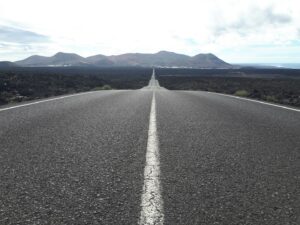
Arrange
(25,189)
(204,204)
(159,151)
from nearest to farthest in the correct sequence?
(204,204), (25,189), (159,151)

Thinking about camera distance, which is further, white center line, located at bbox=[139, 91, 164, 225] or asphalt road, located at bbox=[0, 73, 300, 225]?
asphalt road, located at bbox=[0, 73, 300, 225]

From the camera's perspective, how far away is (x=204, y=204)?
298 centimetres

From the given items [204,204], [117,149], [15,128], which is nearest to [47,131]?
[15,128]

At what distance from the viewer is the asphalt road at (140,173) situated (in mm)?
2793

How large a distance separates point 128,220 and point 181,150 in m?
2.37

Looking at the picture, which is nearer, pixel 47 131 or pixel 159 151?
pixel 159 151

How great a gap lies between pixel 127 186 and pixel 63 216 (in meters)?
0.80

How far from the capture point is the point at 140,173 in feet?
12.4

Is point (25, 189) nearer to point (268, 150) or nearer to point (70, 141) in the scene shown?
point (70, 141)

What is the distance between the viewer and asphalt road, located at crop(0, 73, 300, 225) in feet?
9.16

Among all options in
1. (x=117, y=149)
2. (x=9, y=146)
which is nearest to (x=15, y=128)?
(x=9, y=146)

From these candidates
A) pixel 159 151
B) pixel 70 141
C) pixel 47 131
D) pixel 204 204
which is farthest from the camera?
pixel 47 131

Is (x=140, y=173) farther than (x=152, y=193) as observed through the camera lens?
Yes

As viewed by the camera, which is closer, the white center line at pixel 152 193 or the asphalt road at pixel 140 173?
the white center line at pixel 152 193
